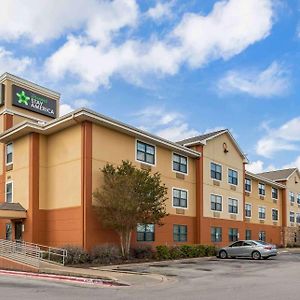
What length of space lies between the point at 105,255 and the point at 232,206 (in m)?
19.8

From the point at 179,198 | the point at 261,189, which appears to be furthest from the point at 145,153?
the point at 261,189

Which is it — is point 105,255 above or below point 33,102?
below

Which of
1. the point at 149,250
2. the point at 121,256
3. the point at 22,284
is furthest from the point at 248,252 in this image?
the point at 22,284

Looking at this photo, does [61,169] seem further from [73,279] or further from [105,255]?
[73,279]

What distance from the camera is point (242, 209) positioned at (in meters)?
44.6

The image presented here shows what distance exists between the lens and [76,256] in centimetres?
2478

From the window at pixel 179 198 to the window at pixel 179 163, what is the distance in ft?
5.48

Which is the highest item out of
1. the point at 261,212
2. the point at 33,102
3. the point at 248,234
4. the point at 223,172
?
the point at 33,102

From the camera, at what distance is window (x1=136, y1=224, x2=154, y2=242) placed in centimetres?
3066

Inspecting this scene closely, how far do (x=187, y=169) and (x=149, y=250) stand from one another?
31.5 ft

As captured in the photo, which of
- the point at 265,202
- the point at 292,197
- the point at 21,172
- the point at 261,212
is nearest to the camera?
the point at 21,172

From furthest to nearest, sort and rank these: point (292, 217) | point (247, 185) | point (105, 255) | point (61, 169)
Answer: point (292, 217), point (247, 185), point (61, 169), point (105, 255)

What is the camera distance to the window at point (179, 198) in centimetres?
3472

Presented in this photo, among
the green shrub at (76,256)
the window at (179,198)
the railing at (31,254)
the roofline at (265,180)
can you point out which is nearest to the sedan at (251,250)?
the window at (179,198)
